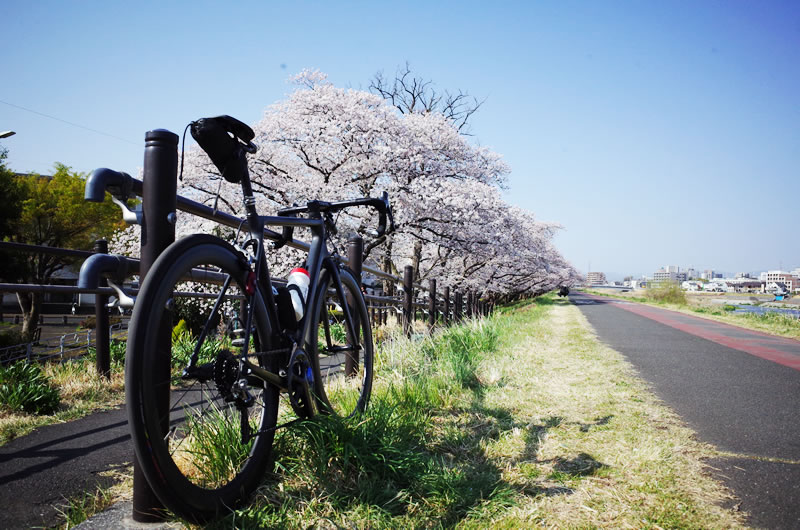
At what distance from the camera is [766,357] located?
7.61 meters

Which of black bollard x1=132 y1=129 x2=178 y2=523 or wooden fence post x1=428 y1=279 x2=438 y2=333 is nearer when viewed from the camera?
black bollard x1=132 y1=129 x2=178 y2=523

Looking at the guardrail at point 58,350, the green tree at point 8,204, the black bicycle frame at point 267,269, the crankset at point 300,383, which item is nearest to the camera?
the black bicycle frame at point 267,269

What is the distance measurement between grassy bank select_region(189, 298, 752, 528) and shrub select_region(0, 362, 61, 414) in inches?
78.9

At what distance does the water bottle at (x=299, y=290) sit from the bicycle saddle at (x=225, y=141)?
599 millimetres

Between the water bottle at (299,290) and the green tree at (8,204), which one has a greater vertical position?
the green tree at (8,204)

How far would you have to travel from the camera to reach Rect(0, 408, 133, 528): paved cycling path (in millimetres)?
1833

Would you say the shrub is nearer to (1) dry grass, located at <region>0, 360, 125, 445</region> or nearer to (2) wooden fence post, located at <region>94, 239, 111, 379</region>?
(1) dry grass, located at <region>0, 360, 125, 445</region>

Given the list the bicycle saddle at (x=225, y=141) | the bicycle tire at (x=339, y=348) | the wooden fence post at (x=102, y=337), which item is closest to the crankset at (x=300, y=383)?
the bicycle tire at (x=339, y=348)

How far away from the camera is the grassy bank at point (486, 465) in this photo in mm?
1850

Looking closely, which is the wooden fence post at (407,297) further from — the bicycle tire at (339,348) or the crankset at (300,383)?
the crankset at (300,383)

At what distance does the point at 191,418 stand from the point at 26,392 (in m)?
1.81

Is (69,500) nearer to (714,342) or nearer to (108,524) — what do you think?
(108,524)

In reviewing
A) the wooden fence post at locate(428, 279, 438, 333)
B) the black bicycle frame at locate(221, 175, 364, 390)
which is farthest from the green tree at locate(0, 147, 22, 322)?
the black bicycle frame at locate(221, 175, 364, 390)

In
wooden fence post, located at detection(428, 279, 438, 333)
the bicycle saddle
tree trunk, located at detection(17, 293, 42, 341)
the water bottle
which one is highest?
the bicycle saddle
